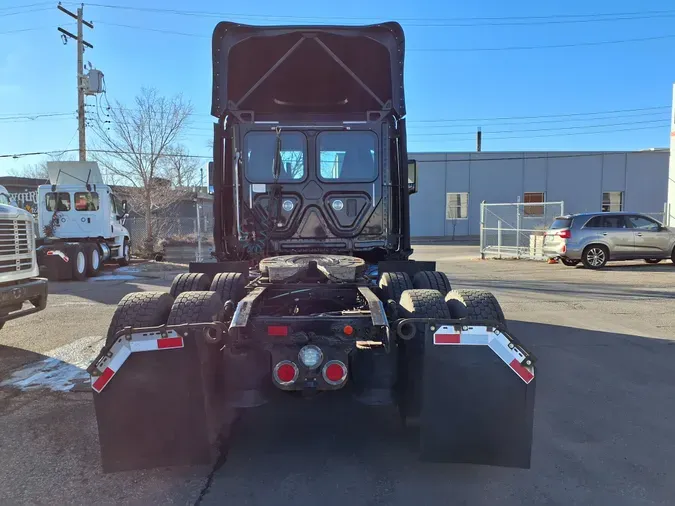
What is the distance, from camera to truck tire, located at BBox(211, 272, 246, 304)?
4.40 m

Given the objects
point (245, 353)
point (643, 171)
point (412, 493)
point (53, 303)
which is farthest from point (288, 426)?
point (643, 171)

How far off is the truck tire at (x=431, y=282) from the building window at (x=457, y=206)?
31.1 meters

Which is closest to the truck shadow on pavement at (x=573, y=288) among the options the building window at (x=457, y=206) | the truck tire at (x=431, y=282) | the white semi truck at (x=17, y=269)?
the truck tire at (x=431, y=282)

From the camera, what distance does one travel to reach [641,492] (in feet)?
10.1

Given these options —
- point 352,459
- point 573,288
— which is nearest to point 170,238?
point 573,288

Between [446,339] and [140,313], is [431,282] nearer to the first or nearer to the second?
[446,339]

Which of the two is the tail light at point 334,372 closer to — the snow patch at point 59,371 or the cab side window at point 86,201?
the snow patch at point 59,371

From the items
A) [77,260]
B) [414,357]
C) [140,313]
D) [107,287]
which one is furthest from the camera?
[77,260]

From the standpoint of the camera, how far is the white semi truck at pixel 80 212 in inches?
633

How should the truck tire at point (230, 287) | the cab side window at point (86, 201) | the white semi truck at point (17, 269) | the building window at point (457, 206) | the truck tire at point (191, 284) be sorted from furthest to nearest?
the building window at point (457, 206), the cab side window at point (86, 201), the white semi truck at point (17, 269), the truck tire at point (191, 284), the truck tire at point (230, 287)

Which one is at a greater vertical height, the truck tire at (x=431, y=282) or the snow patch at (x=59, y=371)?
the truck tire at (x=431, y=282)

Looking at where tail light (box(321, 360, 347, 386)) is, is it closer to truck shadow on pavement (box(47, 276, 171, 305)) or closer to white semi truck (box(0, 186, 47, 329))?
white semi truck (box(0, 186, 47, 329))

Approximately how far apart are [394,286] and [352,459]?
146 centimetres

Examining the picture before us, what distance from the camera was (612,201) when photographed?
35000 mm
